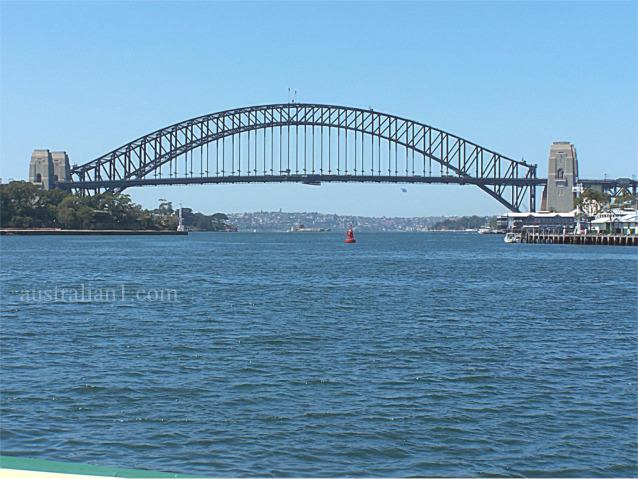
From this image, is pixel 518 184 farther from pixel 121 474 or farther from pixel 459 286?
pixel 121 474

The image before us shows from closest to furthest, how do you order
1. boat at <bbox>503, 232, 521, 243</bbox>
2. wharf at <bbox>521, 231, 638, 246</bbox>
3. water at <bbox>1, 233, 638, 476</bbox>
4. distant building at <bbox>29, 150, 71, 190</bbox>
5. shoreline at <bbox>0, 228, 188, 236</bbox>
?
water at <bbox>1, 233, 638, 476</bbox>
wharf at <bbox>521, 231, 638, 246</bbox>
boat at <bbox>503, 232, 521, 243</bbox>
shoreline at <bbox>0, 228, 188, 236</bbox>
distant building at <bbox>29, 150, 71, 190</bbox>

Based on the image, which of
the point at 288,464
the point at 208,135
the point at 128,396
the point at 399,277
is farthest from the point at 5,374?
the point at 208,135

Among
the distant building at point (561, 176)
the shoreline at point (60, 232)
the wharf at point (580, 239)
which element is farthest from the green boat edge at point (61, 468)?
the distant building at point (561, 176)

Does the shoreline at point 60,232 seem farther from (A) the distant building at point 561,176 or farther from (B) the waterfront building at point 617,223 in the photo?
(B) the waterfront building at point 617,223

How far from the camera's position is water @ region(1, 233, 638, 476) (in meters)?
10.8

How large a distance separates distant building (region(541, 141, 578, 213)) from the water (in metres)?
128

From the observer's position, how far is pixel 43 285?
1506 inches

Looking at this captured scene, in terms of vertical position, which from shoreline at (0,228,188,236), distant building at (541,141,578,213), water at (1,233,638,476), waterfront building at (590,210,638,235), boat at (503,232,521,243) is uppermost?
distant building at (541,141,578,213)

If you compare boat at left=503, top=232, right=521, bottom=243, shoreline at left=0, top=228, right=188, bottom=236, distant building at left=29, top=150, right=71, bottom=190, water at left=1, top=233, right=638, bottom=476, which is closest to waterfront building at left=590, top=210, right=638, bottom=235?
boat at left=503, top=232, right=521, bottom=243

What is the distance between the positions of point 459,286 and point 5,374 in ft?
85.4

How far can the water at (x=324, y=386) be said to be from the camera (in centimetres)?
1079

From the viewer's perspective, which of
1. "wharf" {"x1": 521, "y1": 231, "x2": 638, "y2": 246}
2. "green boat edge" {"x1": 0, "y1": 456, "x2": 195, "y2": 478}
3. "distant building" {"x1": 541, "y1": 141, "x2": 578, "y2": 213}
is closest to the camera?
"green boat edge" {"x1": 0, "y1": 456, "x2": 195, "y2": 478}

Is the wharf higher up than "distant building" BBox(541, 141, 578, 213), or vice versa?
"distant building" BBox(541, 141, 578, 213)

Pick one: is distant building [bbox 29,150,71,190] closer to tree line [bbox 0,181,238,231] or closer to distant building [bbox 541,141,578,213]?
tree line [bbox 0,181,238,231]
